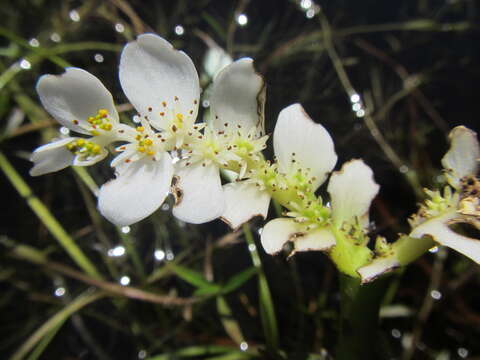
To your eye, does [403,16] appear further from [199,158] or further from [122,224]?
[122,224]

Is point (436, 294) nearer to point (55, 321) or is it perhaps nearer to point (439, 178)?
point (439, 178)

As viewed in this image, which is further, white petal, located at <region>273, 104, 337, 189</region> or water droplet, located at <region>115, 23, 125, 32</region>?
water droplet, located at <region>115, 23, 125, 32</region>

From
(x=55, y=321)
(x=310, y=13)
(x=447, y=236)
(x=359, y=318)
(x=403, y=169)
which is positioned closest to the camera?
(x=447, y=236)

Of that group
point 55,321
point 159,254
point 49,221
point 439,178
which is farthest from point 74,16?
point 439,178

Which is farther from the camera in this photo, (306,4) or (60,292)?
(306,4)

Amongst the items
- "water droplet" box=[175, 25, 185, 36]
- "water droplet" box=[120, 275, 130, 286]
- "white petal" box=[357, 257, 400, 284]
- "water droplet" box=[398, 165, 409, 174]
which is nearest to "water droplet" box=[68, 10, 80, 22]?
"water droplet" box=[175, 25, 185, 36]

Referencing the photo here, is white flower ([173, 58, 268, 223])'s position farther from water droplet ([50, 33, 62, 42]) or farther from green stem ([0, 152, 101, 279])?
water droplet ([50, 33, 62, 42])

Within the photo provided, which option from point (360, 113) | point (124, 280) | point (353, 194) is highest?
point (360, 113)

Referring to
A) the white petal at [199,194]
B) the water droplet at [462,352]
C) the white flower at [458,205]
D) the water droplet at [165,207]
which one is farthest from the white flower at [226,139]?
the water droplet at [462,352]

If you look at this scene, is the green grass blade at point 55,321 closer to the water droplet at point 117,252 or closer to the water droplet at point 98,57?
the water droplet at point 117,252
